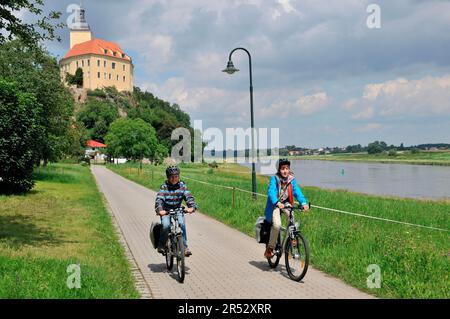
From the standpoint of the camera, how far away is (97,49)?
126250 mm

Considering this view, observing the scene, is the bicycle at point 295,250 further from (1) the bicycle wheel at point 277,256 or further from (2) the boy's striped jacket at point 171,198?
(2) the boy's striped jacket at point 171,198

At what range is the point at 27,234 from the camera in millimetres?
11336

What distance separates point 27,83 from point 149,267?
24.6m

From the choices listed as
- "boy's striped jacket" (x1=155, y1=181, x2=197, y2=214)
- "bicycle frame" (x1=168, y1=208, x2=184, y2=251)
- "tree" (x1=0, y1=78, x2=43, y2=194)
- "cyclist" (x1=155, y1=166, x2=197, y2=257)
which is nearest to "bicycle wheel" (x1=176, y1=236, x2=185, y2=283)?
"bicycle frame" (x1=168, y1=208, x2=184, y2=251)

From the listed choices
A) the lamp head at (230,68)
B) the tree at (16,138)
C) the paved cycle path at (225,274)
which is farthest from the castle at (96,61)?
the paved cycle path at (225,274)

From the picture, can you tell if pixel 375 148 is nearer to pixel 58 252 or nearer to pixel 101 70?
pixel 101 70

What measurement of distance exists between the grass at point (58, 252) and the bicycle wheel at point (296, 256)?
2429 millimetres

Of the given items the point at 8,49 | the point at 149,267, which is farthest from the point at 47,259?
the point at 8,49

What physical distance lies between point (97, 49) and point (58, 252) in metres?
126

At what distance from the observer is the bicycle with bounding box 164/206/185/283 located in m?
7.06

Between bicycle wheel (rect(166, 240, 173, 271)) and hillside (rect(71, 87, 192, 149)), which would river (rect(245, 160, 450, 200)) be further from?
hillside (rect(71, 87, 192, 149))

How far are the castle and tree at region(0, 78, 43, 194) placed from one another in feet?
347

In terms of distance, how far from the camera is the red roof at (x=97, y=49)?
126312 mm
